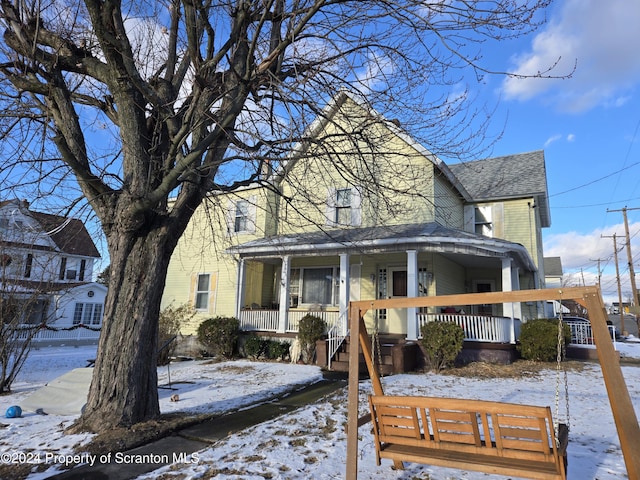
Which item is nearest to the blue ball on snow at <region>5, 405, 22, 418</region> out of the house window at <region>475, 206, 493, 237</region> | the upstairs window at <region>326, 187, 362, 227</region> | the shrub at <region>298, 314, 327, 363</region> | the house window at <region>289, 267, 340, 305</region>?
the shrub at <region>298, 314, 327, 363</region>

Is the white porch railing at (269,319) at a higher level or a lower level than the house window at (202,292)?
lower

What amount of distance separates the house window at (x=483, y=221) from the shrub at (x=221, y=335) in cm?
1009

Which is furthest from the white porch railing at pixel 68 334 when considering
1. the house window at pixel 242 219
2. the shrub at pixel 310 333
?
the shrub at pixel 310 333

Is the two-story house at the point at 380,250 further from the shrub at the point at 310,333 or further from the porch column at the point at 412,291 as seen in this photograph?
the shrub at the point at 310,333

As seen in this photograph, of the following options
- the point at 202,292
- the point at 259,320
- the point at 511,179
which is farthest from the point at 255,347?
the point at 511,179

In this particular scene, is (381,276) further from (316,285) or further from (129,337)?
(129,337)

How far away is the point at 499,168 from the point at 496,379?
449 inches

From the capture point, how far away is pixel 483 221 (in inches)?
614

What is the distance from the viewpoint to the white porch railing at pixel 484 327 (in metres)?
10.3

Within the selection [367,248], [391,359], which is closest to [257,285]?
[367,248]

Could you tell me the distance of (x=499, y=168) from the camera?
17234 mm

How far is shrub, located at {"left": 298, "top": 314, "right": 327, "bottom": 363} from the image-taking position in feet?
37.6

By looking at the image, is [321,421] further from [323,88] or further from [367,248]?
[367,248]

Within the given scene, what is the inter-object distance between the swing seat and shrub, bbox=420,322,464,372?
6411 millimetres
